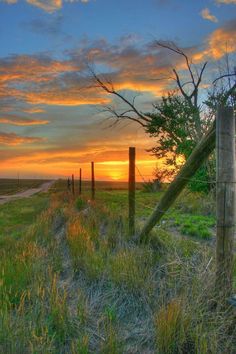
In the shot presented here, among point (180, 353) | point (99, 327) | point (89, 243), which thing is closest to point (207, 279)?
point (180, 353)

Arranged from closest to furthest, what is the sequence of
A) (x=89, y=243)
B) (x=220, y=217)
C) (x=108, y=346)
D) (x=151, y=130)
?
1. (x=108, y=346)
2. (x=220, y=217)
3. (x=89, y=243)
4. (x=151, y=130)

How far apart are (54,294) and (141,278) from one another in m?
1.18

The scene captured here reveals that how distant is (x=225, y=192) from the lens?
4105 millimetres

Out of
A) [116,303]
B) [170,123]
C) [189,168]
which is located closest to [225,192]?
[189,168]

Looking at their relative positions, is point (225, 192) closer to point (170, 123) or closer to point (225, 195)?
point (225, 195)

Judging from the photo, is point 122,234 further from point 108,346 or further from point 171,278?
point 108,346

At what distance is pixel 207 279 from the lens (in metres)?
4.38

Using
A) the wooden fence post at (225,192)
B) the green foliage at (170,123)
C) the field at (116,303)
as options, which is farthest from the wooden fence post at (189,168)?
the green foliage at (170,123)

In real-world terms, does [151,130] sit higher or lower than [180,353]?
higher

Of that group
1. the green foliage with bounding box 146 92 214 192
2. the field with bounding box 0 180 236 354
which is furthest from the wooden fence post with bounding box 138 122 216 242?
the green foliage with bounding box 146 92 214 192

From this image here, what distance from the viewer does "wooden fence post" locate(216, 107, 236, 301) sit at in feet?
13.5

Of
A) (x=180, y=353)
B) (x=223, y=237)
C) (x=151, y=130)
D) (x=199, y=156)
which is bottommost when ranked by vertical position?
(x=180, y=353)

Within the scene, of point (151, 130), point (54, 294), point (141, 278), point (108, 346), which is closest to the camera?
point (108, 346)

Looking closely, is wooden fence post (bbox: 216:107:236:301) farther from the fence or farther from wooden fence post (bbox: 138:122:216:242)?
wooden fence post (bbox: 138:122:216:242)
